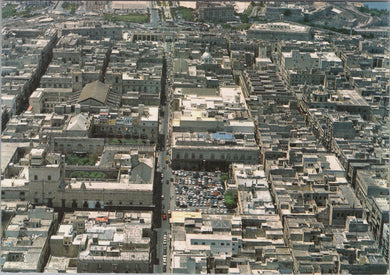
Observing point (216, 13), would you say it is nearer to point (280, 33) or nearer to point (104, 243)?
point (280, 33)

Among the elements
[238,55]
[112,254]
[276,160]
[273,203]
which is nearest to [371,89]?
[238,55]

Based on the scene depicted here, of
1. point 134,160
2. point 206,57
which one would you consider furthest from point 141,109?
point 206,57

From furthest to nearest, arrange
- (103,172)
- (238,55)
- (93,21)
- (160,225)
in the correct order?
(93,21)
(238,55)
(103,172)
(160,225)

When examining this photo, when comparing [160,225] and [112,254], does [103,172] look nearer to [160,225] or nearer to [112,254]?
[160,225]

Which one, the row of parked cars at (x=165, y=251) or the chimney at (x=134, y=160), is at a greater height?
the chimney at (x=134, y=160)

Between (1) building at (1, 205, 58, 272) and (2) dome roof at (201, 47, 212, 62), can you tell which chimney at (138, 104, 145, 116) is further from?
(1) building at (1, 205, 58, 272)

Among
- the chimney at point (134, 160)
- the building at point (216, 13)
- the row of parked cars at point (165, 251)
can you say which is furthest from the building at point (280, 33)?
the row of parked cars at point (165, 251)

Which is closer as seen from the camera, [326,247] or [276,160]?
[326,247]

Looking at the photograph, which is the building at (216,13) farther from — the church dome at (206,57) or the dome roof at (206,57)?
the church dome at (206,57)
